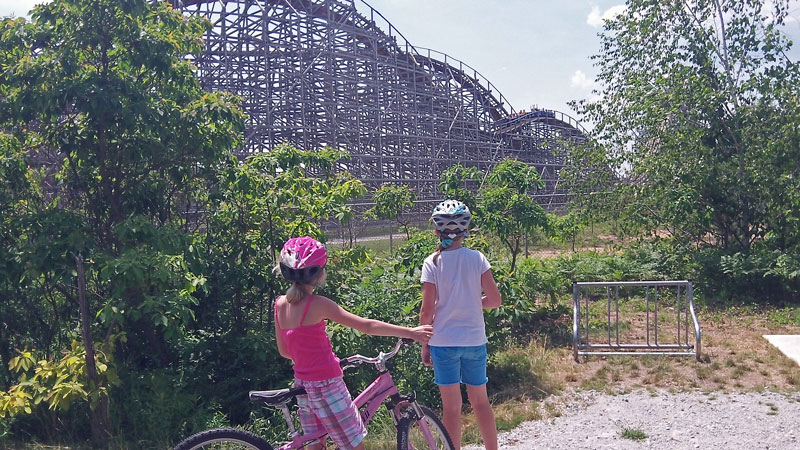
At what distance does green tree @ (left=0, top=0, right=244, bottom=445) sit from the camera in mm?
4852

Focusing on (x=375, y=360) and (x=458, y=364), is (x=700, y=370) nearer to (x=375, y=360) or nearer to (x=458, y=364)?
(x=458, y=364)

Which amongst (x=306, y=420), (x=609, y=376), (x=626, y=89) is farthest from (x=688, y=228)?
(x=306, y=420)

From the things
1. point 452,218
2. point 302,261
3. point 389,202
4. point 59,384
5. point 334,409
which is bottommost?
point 59,384

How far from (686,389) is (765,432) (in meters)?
1.07

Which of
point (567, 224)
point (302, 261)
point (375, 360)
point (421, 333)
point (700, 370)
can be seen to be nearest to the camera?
point (302, 261)

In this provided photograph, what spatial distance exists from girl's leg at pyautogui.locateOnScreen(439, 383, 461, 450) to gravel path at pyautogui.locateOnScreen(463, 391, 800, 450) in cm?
91

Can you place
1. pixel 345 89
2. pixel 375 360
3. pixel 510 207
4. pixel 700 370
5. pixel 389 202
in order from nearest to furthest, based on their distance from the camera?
pixel 375 360
pixel 700 370
pixel 510 207
pixel 389 202
pixel 345 89

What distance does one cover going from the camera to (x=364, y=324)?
2.80m

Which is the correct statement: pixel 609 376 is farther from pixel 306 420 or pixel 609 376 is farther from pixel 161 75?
pixel 161 75

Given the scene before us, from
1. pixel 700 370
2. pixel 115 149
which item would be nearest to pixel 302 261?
pixel 115 149

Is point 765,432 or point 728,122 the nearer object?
point 765,432

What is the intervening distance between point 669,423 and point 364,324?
9.74ft

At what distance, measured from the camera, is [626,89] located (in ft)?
37.8

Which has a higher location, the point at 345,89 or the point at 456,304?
the point at 345,89
